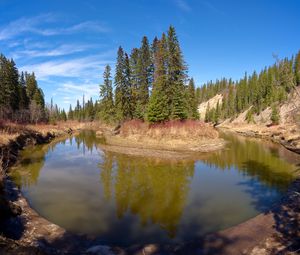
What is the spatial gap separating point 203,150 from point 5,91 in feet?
159

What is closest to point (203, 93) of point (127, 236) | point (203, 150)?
point (203, 150)

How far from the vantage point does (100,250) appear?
310 inches

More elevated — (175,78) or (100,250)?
(175,78)

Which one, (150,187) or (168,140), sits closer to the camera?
(150,187)

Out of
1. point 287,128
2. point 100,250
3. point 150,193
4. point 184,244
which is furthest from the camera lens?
point 287,128

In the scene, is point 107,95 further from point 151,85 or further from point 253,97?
point 253,97

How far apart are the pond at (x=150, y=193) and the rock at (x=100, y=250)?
1.88ft

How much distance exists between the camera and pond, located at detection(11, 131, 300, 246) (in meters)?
9.95

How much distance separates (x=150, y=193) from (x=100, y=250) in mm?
6542

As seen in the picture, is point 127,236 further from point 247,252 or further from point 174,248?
point 247,252

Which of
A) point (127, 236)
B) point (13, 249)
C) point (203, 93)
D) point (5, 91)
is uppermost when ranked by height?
point (203, 93)

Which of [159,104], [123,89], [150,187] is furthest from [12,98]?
[150,187]

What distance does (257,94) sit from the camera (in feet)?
309

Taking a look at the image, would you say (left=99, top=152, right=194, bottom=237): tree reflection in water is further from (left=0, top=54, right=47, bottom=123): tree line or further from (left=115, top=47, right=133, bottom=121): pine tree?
(left=0, top=54, right=47, bottom=123): tree line
